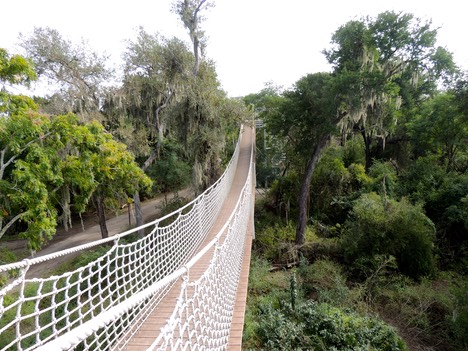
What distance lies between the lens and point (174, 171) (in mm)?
9742

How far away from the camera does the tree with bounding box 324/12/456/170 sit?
6340 millimetres

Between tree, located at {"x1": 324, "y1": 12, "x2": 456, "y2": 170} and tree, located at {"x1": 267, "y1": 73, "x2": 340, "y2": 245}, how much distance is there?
39cm

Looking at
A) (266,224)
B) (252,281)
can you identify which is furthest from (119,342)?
(266,224)

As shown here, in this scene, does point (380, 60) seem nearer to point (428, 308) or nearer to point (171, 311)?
point (428, 308)

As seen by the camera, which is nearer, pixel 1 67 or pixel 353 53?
pixel 1 67

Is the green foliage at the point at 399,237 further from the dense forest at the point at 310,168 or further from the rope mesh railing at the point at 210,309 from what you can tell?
the rope mesh railing at the point at 210,309

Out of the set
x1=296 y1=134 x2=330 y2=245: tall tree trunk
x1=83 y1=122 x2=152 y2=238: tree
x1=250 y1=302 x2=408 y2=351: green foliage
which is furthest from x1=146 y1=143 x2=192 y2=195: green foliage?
x1=250 y1=302 x2=408 y2=351: green foliage

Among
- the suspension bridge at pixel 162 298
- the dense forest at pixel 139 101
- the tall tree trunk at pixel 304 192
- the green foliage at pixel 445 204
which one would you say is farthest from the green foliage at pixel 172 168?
the green foliage at pixel 445 204

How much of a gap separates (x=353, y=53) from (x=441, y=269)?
5763 millimetres

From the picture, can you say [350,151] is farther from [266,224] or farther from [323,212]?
[266,224]

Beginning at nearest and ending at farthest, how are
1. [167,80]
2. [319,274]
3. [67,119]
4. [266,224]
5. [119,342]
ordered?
[119,342] < [67,119] < [319,274] < [167,80] < [266,224]

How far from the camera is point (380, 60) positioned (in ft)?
22.9

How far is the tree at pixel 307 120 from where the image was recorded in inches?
273

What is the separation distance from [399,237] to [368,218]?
743mm
